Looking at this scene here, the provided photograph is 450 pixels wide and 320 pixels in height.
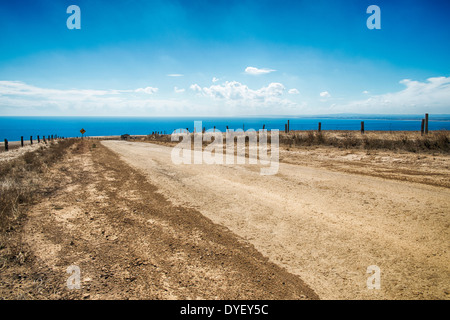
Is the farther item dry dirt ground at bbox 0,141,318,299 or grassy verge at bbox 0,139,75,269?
grassy verge at bbox 0,139,75,269

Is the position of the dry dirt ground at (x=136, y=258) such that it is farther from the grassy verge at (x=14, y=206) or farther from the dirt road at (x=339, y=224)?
the dirt road at (x=339, y=224)

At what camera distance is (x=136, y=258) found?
3.81 m

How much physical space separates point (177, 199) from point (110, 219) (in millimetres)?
1965

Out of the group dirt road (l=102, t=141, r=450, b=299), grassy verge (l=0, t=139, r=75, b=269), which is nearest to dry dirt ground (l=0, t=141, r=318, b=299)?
grassy verge (l=0, t=139, r=75, b=269)

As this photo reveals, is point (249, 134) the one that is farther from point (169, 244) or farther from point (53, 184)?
point (169, 244)

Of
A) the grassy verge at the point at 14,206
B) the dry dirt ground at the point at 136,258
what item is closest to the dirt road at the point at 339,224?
the dry dirt ground at the point at 136,258

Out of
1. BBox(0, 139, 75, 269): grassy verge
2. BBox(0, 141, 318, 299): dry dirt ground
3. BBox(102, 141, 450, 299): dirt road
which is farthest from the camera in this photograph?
BBox(0, 139, 75, 269): grassy verge

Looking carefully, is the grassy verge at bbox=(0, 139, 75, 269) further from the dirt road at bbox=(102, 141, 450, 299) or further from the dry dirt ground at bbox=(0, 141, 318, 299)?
the dirt road at bbox=(102, 141, 450, 299)

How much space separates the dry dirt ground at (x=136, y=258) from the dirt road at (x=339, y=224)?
0.47 m

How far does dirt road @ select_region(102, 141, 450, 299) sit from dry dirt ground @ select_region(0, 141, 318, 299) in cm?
47

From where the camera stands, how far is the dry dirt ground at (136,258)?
306cm

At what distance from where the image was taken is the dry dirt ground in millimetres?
3061

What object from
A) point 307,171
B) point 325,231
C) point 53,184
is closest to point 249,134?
point 307,171

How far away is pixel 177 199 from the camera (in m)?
6.97
